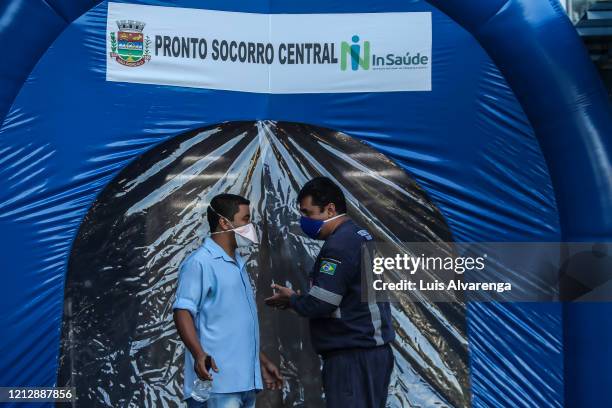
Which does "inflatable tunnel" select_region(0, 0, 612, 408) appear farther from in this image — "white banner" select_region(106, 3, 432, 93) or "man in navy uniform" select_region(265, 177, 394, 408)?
"man in navy uniform" select_region(265, 177, 394, 408)

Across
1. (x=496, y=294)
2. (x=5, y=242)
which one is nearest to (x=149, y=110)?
(x=5, y=242)

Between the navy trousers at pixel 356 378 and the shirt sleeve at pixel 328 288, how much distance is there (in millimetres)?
236

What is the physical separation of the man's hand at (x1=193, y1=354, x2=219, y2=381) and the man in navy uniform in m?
0.48

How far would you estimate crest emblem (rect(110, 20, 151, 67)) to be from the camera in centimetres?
531

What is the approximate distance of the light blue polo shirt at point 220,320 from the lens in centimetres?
426

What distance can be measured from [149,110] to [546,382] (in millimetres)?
2760

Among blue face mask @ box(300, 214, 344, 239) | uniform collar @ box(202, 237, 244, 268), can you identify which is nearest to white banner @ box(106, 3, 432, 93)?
blue face mask @ box(300, 214, 344, 239)

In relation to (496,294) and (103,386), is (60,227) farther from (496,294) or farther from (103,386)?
(496,294)

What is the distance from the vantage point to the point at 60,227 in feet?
16.9

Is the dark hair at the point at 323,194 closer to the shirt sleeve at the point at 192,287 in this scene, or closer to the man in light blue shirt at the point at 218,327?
the man in light blue shirt at the point at 218,327

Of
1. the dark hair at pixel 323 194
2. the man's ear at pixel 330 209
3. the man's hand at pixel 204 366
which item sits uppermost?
the dark hair at pixel 323 194

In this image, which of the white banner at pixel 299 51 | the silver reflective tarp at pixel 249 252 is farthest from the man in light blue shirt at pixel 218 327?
the white banner at pixel 299 51

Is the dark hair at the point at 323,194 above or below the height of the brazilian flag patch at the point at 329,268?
above

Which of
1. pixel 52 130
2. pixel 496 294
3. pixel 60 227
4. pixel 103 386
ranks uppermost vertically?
pixel 52 130
